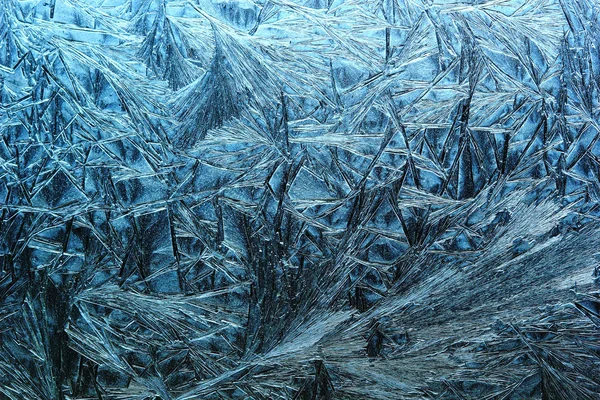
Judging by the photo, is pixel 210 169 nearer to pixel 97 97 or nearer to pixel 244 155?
pixel 244 155

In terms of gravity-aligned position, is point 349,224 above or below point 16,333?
above

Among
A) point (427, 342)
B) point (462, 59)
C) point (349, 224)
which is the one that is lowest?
point (427, 342)

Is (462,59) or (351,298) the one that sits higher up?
(462,59)

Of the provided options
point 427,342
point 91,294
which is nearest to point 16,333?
point 91,294

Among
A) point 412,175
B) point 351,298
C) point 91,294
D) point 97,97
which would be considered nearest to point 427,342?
point 351,298

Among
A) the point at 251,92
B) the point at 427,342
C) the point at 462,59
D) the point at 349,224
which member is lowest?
the point at 427,342

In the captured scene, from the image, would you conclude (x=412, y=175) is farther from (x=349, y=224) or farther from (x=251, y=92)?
(x=251, y=92)
